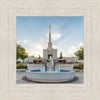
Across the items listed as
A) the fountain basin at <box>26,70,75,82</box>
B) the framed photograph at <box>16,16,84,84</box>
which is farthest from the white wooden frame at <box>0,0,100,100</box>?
the framed photograph at <box>16,16,84,84</box>

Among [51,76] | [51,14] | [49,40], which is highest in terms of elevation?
[49,40]

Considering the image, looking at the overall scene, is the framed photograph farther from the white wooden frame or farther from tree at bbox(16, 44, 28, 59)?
the white wooden frame

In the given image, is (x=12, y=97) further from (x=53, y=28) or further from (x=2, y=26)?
(x=53, y=28)

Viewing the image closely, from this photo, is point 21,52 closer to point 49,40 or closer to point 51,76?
point 49,40

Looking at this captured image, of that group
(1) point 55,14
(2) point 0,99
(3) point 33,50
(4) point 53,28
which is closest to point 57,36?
(4) point 53,28

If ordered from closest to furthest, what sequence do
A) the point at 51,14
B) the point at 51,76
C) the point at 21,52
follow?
1. the point at 51,14
2. the point at 51,76
3. the point at 21,52

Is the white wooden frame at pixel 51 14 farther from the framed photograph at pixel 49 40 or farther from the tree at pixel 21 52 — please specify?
the tree at pixel 21 52

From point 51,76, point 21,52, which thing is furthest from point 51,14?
point 21,52

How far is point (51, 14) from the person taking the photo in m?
2.55

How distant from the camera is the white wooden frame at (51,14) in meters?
2.46

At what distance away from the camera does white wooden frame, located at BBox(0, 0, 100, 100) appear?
2.46 meters

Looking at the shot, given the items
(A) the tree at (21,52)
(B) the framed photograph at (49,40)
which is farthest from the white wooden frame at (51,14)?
(A) the tree at (21,52)

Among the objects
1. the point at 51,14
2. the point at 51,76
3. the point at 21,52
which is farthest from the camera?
the point at 21,52

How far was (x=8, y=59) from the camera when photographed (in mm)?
2469
